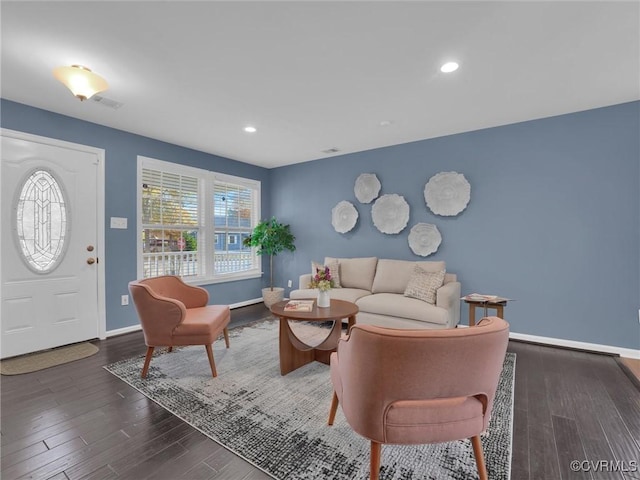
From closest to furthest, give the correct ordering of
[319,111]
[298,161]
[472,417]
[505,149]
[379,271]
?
[472,417]
[319,111]
[505,149]
[379,271]
[298,161]

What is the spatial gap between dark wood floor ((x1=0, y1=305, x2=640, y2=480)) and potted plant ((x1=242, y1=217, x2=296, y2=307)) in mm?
2756

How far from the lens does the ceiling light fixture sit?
7.48 feet

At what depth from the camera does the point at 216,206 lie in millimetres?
4945

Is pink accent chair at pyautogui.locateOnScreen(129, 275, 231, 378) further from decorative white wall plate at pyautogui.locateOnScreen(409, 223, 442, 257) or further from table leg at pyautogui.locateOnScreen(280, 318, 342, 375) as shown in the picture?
decorative white wall plate at pyautogui.locateOnScreen(409, 223, 442, 257)

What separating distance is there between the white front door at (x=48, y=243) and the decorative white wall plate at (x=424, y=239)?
4003mm

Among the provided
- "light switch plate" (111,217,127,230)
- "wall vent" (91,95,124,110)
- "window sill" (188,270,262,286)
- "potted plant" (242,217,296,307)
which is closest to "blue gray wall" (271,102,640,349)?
"potted plant" (242,217,296,307)

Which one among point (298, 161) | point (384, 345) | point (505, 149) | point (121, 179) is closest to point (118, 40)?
point (121, 179)

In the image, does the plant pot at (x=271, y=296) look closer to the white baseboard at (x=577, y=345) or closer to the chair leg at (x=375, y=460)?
the white baseboard at (x=577, y=345)

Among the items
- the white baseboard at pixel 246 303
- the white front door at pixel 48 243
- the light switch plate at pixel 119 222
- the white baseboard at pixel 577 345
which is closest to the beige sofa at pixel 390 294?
the white baseboard at pixel 577 345

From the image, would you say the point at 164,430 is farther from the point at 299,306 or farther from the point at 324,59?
the point at 324,59

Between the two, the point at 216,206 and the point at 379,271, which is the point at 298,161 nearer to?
the point at 216,206

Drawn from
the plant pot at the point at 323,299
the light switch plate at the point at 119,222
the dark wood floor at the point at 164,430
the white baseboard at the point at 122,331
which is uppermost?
the light switch plate at the point at 119,222

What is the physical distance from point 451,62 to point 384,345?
2.23 meters

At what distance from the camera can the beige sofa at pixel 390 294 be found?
129 inches
